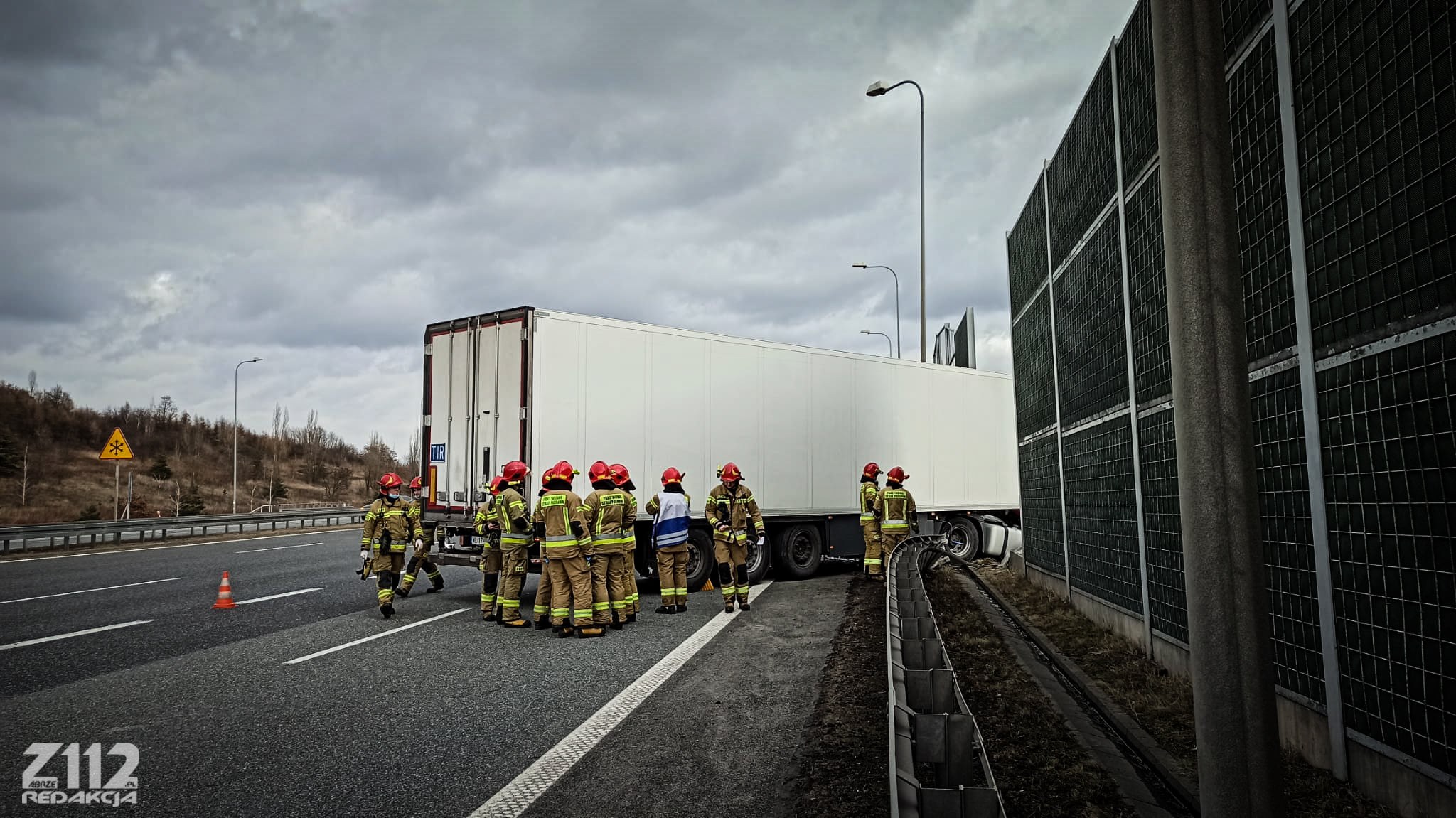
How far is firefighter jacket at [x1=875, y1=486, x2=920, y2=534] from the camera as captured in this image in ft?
44.2

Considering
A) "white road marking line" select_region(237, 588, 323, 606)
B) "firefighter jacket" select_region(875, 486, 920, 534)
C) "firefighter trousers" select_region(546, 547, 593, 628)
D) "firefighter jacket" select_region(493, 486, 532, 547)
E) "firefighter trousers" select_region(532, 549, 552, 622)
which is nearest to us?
"firefighter trousers" select_region(546, 547, 593, 628)

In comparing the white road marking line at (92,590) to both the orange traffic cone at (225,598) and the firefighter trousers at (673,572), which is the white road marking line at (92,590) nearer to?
the orange traffic cone at (225,598)

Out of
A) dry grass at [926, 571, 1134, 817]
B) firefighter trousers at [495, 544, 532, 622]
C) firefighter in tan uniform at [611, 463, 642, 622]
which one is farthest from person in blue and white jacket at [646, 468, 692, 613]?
dry grass at [926, 571, 1134, 817]

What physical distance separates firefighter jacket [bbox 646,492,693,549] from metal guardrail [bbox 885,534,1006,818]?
5662 millimetres

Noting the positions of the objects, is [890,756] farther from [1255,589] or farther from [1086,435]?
[1086,435]

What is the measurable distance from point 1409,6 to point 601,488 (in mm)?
8005

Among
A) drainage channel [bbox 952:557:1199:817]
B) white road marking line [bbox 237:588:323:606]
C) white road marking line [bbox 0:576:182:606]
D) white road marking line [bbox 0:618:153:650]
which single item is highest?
white road marking line [bbox 0:576:182:606]

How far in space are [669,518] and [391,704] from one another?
5.33 meters

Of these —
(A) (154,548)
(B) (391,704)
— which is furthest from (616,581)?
(A) (154,548)

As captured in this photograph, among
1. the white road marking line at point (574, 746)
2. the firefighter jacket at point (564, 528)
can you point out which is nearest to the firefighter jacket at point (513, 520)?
the firefighter jacket at point (564, 528)

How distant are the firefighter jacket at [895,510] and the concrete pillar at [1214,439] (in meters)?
11.0

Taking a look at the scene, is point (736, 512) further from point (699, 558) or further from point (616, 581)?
point (616, 581)

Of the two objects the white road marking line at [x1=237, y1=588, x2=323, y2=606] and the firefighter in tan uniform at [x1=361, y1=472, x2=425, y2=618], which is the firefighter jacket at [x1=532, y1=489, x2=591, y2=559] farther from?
the white road marking line at [x1=237, y1=588, x2=323, y2=606]

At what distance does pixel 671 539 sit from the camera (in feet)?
35.2
